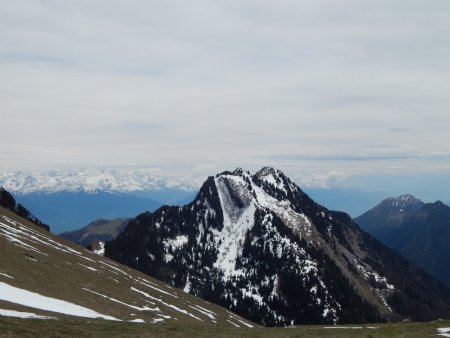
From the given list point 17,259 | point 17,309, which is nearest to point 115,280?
point 17,259

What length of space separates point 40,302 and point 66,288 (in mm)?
18743

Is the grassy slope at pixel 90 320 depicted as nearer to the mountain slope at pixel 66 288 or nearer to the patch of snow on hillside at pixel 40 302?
the mountain slope at pixel 66 288

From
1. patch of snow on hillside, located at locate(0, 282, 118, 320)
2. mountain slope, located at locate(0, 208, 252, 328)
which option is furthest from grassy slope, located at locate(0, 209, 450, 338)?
patch of snow on hillside, located at locate(0, 282, 118, 320)

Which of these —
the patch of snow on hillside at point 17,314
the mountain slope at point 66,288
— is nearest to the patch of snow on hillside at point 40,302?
the mountain slope at point 66,288

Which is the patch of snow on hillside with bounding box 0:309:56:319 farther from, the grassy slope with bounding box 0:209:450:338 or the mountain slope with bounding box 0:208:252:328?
the grassy slope with bounding box 0:209:450:338

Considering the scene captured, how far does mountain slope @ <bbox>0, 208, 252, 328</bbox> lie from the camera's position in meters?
58.8

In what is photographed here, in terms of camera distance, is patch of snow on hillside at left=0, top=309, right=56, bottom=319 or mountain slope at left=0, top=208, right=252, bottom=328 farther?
mountain slope at left=0, top=208, right=252, bottom=328

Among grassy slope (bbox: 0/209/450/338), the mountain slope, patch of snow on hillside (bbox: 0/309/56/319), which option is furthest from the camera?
the mountain slope

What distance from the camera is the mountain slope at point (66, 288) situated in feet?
193

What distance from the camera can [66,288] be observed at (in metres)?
75.8

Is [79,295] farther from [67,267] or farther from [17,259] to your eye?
[67,267]

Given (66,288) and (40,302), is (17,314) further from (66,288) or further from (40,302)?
(66,288)

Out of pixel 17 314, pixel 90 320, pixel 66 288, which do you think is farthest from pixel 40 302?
pixel 66 288

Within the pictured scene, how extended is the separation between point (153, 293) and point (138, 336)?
77110mm
